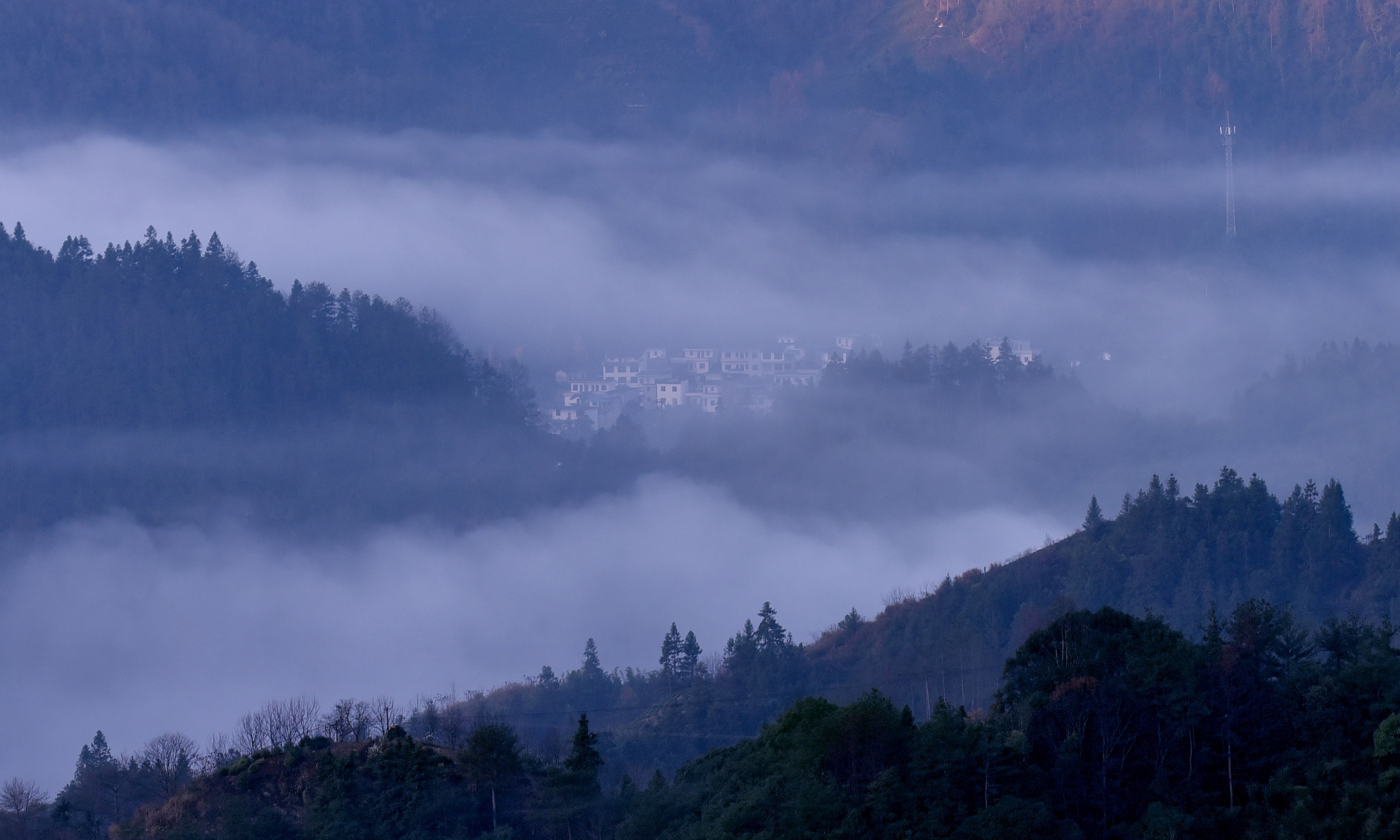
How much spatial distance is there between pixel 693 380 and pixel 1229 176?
5518 cm

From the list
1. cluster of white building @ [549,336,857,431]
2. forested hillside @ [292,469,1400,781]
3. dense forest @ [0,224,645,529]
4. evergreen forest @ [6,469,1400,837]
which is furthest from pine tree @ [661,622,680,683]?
cluster of white building @ [549,336,857,431]

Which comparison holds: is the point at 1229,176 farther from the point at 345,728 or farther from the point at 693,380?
the point at 345,728

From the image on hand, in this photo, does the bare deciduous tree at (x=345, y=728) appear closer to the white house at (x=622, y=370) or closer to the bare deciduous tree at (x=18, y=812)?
the bare deciduous tree at (x=18, y=812)

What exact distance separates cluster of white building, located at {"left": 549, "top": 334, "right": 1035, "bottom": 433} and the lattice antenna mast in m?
26.2

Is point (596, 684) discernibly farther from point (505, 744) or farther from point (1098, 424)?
point (1098, 424)


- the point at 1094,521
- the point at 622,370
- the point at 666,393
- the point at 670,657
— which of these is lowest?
the point at 670,657

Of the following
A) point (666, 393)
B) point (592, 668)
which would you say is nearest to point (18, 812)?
point (592, 668)

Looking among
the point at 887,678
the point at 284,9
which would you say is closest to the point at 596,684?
the point at 887,678

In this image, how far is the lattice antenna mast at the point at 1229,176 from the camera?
470 ft

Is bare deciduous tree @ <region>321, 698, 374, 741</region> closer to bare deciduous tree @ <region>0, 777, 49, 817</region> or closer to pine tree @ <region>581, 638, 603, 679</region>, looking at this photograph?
bare deciduous tree @ <region>0, 777, 49, 817</region>

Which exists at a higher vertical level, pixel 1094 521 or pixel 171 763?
pixel 1094 521

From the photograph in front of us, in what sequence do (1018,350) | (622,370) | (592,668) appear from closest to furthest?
(592,668), (1018,350), (622,370)

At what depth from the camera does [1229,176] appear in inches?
5881

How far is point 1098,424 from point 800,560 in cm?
2162
